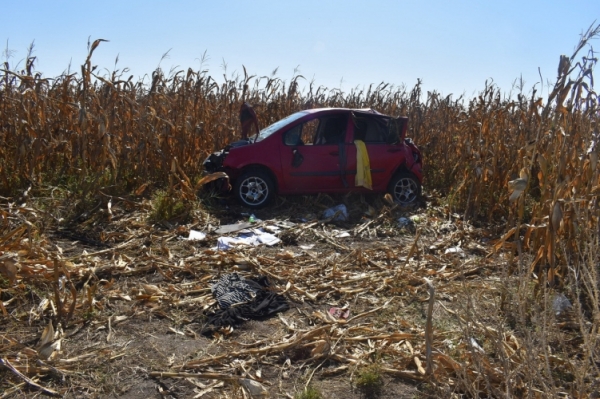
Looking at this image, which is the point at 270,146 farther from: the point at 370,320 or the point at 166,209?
the point at 370,320

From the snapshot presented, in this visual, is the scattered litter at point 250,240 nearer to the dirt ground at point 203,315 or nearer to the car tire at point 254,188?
the dirt ground at point 203,315

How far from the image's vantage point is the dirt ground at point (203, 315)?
385cm

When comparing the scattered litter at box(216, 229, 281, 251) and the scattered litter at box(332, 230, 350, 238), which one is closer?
the scattered litter at box(216, 229, 281, 251)

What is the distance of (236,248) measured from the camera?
6781mm

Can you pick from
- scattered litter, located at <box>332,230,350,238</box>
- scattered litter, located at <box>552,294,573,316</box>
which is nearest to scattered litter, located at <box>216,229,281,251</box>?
scattered litter, located at <box>332,230,350,238</box>

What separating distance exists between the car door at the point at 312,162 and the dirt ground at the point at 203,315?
6.45ft

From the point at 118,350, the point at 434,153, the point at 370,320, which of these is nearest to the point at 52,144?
the point at 118,350

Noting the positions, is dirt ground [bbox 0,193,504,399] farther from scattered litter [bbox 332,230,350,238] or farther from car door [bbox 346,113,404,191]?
car door [bbox 346,113,404,191]

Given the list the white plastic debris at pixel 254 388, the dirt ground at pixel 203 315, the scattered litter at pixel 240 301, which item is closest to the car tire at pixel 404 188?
the dirt ground at pixel 203 315

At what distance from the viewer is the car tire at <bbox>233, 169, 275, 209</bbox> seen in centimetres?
936

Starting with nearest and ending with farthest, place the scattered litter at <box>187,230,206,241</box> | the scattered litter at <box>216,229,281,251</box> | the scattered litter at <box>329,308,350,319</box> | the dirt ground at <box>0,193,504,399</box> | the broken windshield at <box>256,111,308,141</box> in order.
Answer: the dirt ground at <box>0,193,504,399</box>, the scattered litter at <box>329,308,350,319</box>, the scattered litter at <box>216,229,281,251</box>, the scattered litter at <box>187,230,206,241</box>, the broken windshield at <box>256,111,308,141</box>

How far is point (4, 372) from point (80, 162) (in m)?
5.41

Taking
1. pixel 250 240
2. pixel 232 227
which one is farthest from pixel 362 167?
pixel 250 240

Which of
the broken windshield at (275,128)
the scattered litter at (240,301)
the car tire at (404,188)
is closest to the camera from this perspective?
the scattered litter at (240,301)
